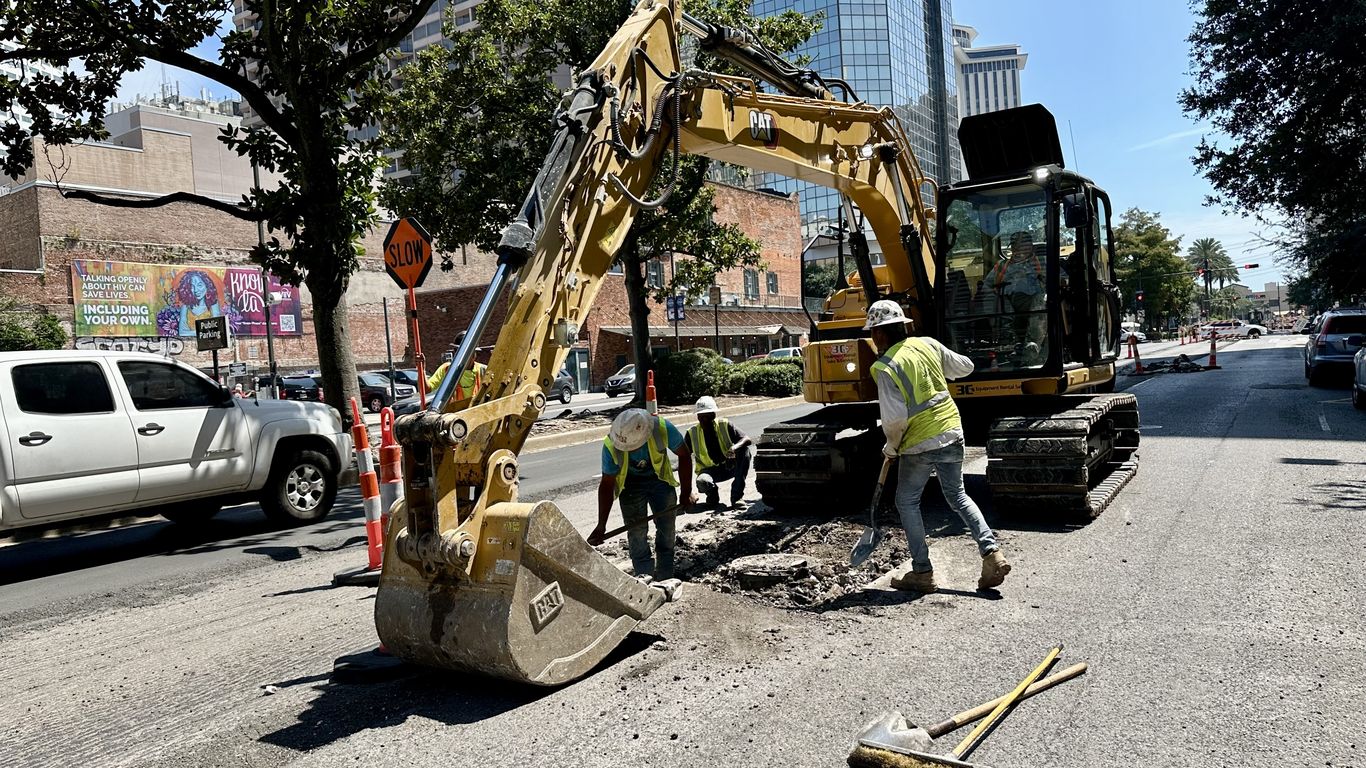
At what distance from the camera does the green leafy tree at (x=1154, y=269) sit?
3295 inches

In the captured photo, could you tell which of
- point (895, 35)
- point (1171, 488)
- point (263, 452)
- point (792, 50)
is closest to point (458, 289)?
point (792, 50)

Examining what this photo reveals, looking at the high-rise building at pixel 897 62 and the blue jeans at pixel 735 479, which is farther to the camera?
the high-rise building at pixel 897 62

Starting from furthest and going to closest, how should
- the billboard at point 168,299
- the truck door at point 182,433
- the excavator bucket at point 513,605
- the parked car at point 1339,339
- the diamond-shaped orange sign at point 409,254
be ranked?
the billboard at point 168,299 → the parked car at point 1339,339 → the diamond-shaped orange sign at point 409,254 → the truck door at point 182,433 → the excavator bucket at point 513,605

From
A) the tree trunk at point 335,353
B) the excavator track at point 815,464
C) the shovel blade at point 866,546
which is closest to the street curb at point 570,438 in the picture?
the tree trunk at point 335,353

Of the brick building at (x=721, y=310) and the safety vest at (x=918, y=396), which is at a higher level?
the brick building at (x=721, y=310)

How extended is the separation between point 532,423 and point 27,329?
33735 mm

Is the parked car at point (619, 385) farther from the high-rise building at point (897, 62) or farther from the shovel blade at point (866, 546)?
the high-rise building at point (897, 62)

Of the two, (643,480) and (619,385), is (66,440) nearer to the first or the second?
(643,480)

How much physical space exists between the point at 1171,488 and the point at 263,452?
9.28 meters

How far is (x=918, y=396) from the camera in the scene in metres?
5.91

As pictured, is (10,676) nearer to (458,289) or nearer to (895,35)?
(458,289)

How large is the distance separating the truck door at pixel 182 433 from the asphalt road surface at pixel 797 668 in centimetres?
122

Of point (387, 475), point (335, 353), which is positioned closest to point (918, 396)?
point (387, 475)

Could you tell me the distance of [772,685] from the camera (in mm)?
4395
